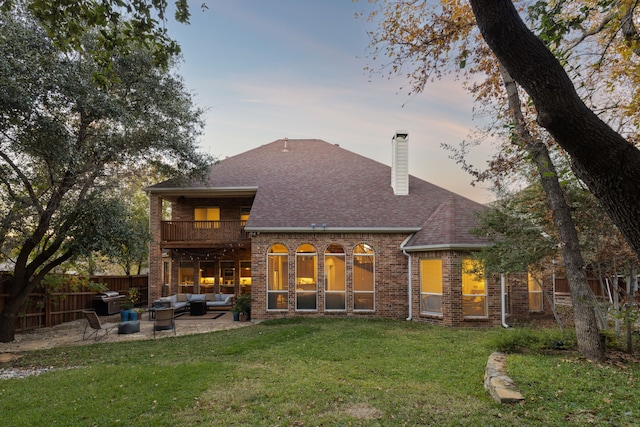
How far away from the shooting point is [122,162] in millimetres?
12891

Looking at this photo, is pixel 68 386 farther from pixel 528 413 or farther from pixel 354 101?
pixel 354 101

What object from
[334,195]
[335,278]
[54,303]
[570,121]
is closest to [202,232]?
[54,303]

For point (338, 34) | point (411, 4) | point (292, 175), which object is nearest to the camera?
Result: point (411, 4)

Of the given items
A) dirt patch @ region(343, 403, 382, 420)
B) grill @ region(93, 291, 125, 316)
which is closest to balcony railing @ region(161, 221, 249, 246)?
grill @ region(93, 291, 125, 316)

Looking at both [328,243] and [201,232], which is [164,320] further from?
[328,243]

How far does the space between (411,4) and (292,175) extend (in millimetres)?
12261

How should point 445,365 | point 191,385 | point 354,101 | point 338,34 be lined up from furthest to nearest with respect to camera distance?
point 354,101, point 338,34, point 445,365, point 191,385

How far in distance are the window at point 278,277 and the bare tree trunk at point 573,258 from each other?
943 centimetres

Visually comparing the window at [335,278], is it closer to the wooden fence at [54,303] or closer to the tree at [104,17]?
the wooden fence at [54,303]

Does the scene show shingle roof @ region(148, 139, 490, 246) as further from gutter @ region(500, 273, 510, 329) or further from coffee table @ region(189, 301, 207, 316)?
coffee table @ region(189, 301, 207, 316)

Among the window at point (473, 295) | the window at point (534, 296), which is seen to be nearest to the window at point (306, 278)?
the window at point (473, 295)

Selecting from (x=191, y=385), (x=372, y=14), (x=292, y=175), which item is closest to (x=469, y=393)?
(x=191, y=385)

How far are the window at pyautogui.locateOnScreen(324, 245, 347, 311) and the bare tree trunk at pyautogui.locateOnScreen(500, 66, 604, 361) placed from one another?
822cm

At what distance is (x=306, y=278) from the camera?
1506cm
